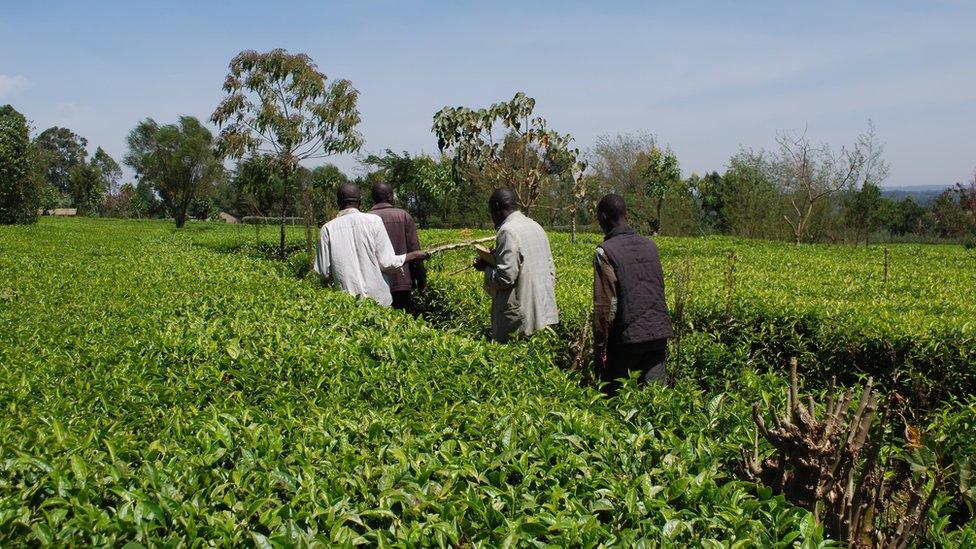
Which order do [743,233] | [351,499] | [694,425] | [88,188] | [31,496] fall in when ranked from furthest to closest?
1. [88,188]
2. [743,233]
3. [694,425]
4. [351,499]
5. [31,496]

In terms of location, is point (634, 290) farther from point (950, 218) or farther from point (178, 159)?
point (950, 218)

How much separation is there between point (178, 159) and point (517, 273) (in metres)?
37.1


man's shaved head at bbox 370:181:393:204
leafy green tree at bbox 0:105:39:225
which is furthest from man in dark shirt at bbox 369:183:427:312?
leafy green tree at bbox 0:105:39:225

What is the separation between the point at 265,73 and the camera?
57.0 feet

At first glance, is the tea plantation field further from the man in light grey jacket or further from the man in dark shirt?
the man in dark shirt

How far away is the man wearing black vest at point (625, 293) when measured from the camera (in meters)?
4.99

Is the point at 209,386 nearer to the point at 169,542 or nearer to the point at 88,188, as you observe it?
the point at 169,542

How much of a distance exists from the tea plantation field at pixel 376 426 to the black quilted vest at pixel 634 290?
0.59m

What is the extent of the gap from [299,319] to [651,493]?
3.58 m

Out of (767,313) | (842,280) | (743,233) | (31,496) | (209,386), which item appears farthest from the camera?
(743,233)

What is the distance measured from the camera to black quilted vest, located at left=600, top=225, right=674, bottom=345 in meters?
4.98

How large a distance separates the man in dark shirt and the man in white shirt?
1.49ft

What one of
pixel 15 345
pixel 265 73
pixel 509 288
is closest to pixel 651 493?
pixel 509 288

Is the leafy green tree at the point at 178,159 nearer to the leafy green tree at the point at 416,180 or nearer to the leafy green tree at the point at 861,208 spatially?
the leafy green tree at the point at 416,180
